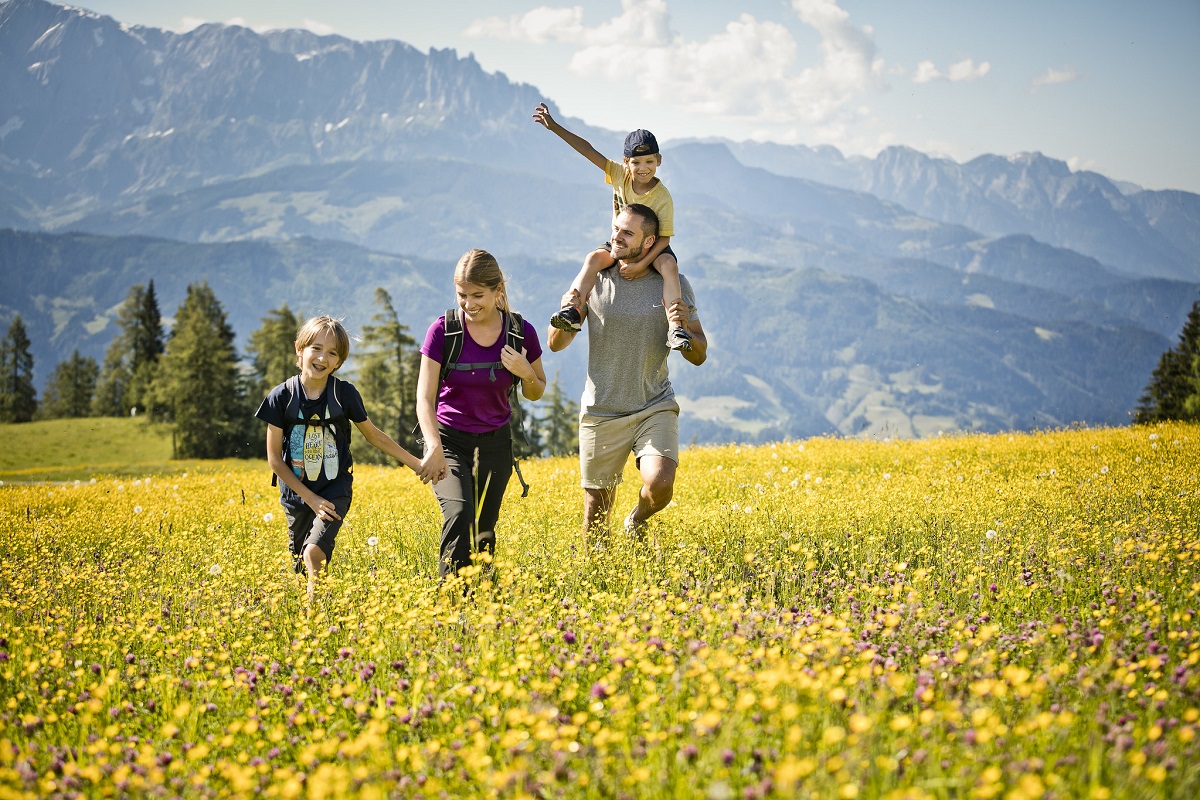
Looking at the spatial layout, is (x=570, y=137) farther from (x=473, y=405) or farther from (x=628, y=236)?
(x=473, y=405)

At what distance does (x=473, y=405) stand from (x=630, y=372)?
1.43 metres

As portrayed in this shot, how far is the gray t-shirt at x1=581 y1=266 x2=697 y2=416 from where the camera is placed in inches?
275

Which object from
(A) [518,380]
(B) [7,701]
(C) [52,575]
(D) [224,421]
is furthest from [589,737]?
(D) [224,421]

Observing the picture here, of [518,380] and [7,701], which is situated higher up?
[518,380]

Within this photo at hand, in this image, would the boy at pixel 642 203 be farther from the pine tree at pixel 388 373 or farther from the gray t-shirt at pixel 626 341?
the pine tree at pixel 388 373

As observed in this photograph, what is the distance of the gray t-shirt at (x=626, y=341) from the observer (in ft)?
22.9

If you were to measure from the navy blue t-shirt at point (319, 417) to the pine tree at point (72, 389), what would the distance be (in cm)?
10709

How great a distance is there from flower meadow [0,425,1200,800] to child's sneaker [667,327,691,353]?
5.03ft

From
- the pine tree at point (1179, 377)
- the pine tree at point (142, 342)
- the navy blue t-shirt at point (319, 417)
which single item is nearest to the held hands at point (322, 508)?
the navy blue t-shirt at point (319, 417)

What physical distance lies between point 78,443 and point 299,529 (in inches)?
3197

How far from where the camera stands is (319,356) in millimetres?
6457

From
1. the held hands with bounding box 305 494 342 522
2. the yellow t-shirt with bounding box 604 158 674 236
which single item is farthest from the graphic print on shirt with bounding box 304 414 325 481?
the yellow t-shirt with bounding box 604 158 674 236

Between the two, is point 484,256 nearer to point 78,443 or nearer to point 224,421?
point 224,421

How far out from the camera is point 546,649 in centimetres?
460
